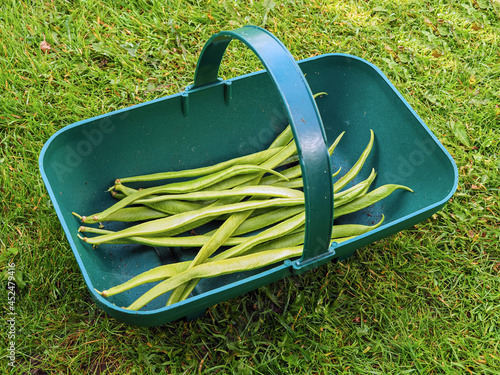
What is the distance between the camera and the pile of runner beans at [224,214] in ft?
5.55

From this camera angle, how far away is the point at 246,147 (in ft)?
7.10

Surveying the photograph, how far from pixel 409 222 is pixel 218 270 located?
2.19 feet

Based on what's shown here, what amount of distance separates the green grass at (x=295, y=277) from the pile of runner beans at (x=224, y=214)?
252 mm

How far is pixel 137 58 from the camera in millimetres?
2592

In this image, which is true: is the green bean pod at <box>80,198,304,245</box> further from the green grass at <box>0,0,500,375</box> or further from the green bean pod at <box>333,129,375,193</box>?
the green grass at <box>0,0,500,375</box>

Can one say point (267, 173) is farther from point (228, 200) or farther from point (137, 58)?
point (137, 58)

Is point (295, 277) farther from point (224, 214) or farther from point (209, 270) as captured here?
point (209, 270)

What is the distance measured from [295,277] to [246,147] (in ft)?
1.95

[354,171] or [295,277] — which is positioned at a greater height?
[354,171]

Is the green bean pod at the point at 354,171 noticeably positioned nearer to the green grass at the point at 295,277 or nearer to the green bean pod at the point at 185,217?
the green bean pod at the point at 185,217

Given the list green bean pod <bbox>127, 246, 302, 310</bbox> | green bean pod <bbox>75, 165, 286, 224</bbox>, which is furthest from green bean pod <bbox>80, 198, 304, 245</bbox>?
green bean pod <bbox>127, 246, 302, 310</bbox>

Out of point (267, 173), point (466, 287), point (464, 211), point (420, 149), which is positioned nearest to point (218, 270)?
point (267, 173)

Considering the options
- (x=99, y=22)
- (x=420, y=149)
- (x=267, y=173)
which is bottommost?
(x=267, y=173)

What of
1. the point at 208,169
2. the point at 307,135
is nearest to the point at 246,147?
the point at 208,169
